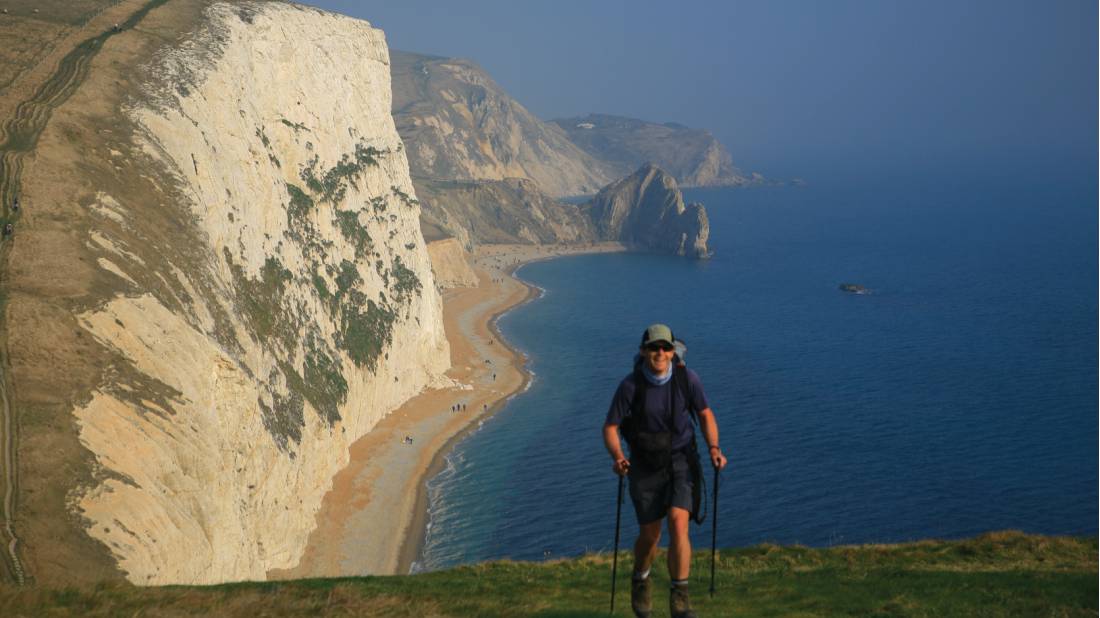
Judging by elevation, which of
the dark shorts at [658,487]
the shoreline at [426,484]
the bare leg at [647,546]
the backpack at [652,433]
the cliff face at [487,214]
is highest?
the cliff face at [487,214]

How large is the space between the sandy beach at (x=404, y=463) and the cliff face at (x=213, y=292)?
1.33 metres

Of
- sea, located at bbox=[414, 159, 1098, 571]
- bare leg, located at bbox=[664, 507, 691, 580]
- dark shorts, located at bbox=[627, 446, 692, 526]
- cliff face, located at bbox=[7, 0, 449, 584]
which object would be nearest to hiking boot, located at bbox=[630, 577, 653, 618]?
→ bare leg, located at bbox=[664, 507, 691, 580]

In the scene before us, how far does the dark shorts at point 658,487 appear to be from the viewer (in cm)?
1466

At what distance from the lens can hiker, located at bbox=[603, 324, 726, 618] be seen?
47.5ft

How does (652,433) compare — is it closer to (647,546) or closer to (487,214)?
(647,546)

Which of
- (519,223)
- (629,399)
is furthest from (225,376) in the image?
(519,223)

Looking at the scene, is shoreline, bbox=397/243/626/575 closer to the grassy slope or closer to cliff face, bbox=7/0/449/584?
cliff face, bbox=7/0/449/584

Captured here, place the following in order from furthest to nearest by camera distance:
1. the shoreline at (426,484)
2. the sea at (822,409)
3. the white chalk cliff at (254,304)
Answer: the sea at (822,409), the shoreline at (426,484), the white chalk cliff at (254,304)

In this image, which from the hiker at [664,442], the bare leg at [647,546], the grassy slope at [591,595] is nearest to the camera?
the hiker at [664,442]

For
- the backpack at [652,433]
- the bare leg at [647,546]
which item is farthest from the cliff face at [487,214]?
the backpack at [652,433]

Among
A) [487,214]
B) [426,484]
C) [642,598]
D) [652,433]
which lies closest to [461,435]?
[426,484]

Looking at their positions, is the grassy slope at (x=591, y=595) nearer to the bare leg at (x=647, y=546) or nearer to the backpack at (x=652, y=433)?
the bare leg at (x=647, y=546)

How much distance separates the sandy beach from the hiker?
37206 mm

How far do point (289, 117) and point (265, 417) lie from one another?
35.2m
